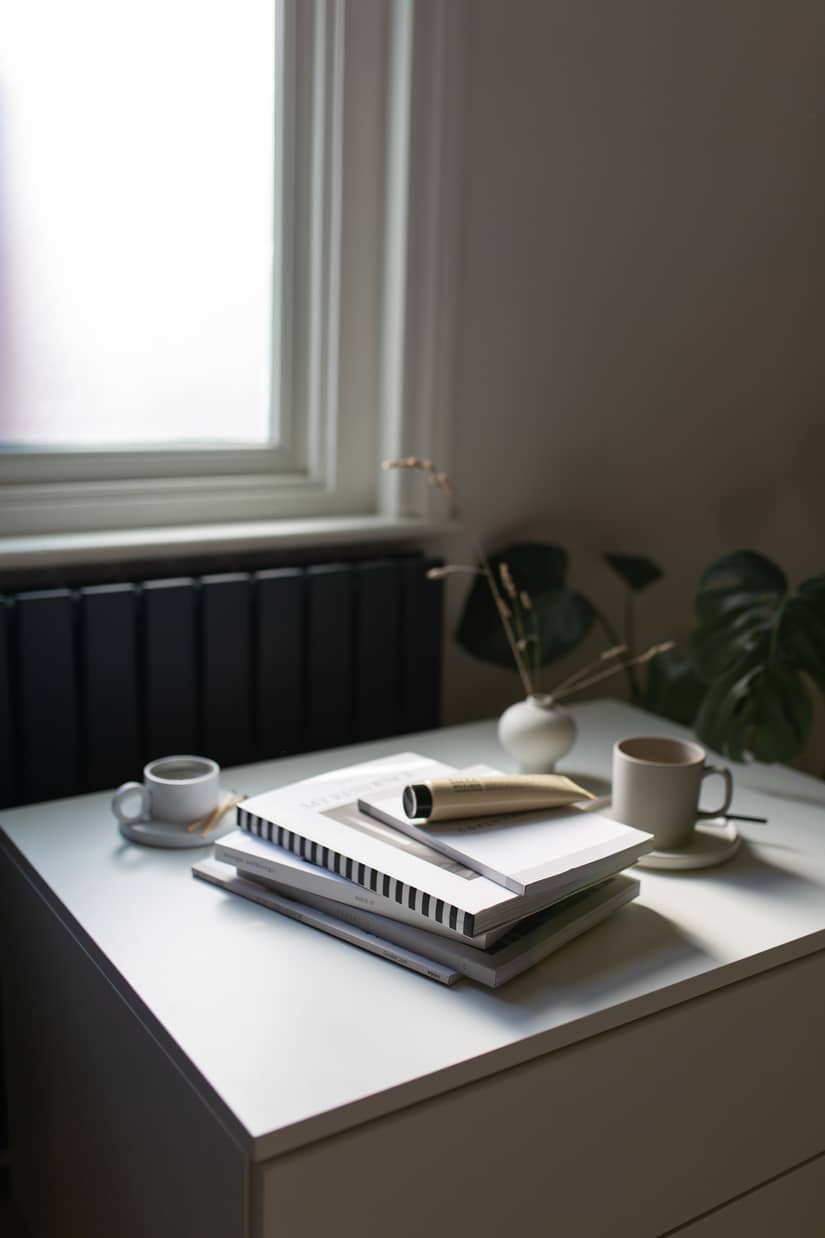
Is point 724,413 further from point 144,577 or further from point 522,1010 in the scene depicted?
point 522,1010

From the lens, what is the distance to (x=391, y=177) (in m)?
1.57

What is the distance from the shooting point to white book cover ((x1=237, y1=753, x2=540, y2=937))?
38.1 inches

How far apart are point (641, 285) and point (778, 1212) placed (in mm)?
1232

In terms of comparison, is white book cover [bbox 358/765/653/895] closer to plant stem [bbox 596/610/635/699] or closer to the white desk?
the white desk

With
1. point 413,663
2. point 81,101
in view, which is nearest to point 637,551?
point 413,663

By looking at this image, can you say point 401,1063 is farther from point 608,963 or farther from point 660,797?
point 660,797

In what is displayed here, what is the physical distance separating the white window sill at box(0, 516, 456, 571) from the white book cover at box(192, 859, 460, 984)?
429 mm

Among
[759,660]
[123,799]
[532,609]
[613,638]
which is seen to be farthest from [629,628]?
[123,799]

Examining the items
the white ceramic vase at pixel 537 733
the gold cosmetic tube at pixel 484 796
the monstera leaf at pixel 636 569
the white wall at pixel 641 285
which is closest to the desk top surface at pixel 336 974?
the gold cosmetic tube at pixel 484 796

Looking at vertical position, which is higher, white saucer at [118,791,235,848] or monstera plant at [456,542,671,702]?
monstera plant at [456,542,671,702]

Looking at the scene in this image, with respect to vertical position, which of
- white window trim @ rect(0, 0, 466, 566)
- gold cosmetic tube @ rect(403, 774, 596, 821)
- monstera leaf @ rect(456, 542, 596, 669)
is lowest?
gold cosmetic tube @ rect(403, 774, 596, 821)

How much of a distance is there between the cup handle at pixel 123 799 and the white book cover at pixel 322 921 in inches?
3.9

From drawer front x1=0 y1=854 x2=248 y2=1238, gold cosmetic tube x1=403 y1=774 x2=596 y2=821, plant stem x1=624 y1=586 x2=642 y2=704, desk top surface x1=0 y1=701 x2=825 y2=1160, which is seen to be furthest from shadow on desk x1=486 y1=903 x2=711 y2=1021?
plant stem x1=624 y1=586 x2=642 y2=704

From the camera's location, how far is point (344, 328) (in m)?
1.60
